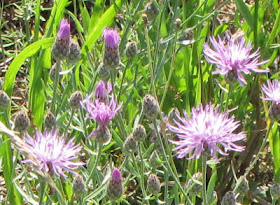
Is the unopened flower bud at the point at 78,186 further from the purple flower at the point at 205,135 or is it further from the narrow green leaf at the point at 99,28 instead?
the narrow green leaf at the point at 99,28

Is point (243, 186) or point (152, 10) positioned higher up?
point (152, 10)

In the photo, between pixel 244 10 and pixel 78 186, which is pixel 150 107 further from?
pixel 244 10

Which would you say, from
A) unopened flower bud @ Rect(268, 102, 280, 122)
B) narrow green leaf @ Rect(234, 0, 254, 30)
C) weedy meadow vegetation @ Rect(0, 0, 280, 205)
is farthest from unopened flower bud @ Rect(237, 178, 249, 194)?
narrow green leaf @ Rect(234, 0, 254, 30)

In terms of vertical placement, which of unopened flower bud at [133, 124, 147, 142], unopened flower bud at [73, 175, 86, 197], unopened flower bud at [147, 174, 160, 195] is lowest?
unopened flower bud at [147, 174, 160, 195]

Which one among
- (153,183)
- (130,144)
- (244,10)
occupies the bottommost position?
(153,183)

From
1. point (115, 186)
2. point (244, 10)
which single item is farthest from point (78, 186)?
point (244, 10)

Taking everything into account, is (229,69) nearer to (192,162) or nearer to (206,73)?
(192,162)

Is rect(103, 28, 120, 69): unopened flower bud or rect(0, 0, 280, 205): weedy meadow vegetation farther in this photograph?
rect(103, 28, 120, 69): unopened flower bud

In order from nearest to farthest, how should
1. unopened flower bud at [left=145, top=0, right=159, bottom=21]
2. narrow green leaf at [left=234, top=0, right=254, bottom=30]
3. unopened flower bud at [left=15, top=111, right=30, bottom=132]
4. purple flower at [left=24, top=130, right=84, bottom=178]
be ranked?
purple flower at [left=24, top=130, right=84, bottom=178]
unopened flower bud at [left=15, top=111, right=30, bottom=132]
unopened flower bud at [left=145, top=0, right=159, bottom=21]
narrow green leaf at [left=234, top=0, right=254, bottom=30]

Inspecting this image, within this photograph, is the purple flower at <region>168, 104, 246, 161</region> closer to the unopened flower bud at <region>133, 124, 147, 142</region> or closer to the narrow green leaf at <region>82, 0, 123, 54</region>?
the unopened flower bud at <region>133, 124, 147, 142</region>
